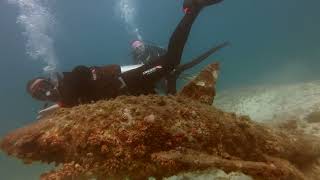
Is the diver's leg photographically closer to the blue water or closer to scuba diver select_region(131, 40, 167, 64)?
scuba diver select_region(131, 40, 167, 64)

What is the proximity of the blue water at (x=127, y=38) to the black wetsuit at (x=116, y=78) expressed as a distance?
61.8 feet

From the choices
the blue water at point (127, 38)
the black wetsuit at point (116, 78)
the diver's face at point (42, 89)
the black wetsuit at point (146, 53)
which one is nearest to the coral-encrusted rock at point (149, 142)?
the black wetsuit at point (116, 78)

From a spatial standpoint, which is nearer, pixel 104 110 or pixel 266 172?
pixel 266 172

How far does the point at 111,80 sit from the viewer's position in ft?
17.8

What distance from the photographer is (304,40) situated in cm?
8381

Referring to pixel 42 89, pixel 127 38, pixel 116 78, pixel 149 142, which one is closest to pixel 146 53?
pixel 42 89

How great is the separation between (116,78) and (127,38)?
86778 mm

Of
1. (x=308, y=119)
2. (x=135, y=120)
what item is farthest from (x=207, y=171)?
(x=308, y=119)

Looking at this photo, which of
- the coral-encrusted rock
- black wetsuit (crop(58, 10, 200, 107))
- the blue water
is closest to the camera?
the coral-encrusted rock

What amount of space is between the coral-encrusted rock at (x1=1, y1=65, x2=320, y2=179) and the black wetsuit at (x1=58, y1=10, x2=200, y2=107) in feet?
3.44

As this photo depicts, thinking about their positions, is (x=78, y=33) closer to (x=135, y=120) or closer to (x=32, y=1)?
(x=32, y=1)

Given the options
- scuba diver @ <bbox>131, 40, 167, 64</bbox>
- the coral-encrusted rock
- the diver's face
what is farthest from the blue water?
the coral-encrusted rock

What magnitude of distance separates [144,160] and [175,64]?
10.2ft

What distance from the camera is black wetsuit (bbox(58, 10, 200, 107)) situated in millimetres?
5027
